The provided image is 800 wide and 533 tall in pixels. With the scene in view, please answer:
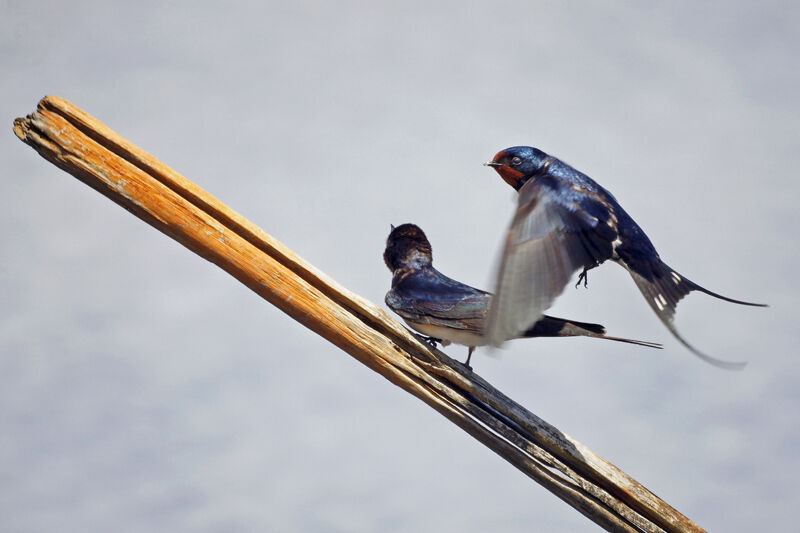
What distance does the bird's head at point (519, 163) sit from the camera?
383 cm

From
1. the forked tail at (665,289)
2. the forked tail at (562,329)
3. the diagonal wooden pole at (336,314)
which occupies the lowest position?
the diagonal wooden pole at (336,314)

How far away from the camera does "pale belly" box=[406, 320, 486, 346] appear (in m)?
3.66

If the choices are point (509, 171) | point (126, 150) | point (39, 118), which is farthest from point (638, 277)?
point (39, 118)

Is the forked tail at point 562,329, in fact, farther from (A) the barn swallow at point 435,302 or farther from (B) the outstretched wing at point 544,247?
(B) the outstretched wing at point 544,247

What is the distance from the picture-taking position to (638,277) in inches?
143

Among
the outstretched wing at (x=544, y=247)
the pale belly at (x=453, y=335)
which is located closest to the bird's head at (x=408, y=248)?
the pale belly at (x=453, y=335)

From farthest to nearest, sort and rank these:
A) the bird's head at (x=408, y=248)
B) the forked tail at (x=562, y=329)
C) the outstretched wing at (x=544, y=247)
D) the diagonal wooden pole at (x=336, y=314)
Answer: the bird's head at (x=408, y=248) → the forked tail at (x=562, y=329) → the diagonal wooden pole at (x=336, y=314) → the outstretched wing at (x=544, y=247)

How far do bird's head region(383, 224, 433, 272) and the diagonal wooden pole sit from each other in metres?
0.86

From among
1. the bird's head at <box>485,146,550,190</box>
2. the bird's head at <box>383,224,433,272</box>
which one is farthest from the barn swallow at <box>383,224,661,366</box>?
the bird's head at <box>485,146,550,190</box>

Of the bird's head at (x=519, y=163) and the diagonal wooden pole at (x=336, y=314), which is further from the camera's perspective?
the bird's head at (x=519, y=163)

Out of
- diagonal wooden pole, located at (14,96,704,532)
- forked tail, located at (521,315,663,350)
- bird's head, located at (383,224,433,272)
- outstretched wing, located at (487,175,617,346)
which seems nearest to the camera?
outstretched wing, located at (487,175,617,346)

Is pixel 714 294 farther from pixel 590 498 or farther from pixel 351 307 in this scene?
pixel 351 307

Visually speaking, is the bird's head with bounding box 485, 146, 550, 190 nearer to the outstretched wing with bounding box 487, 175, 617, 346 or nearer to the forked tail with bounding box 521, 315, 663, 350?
the outstretched wing with bounding box 487, 175, 617, 346

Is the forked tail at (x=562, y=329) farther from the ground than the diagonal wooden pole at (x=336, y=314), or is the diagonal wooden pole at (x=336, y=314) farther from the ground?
the forked tail at (x=562, y=329)
